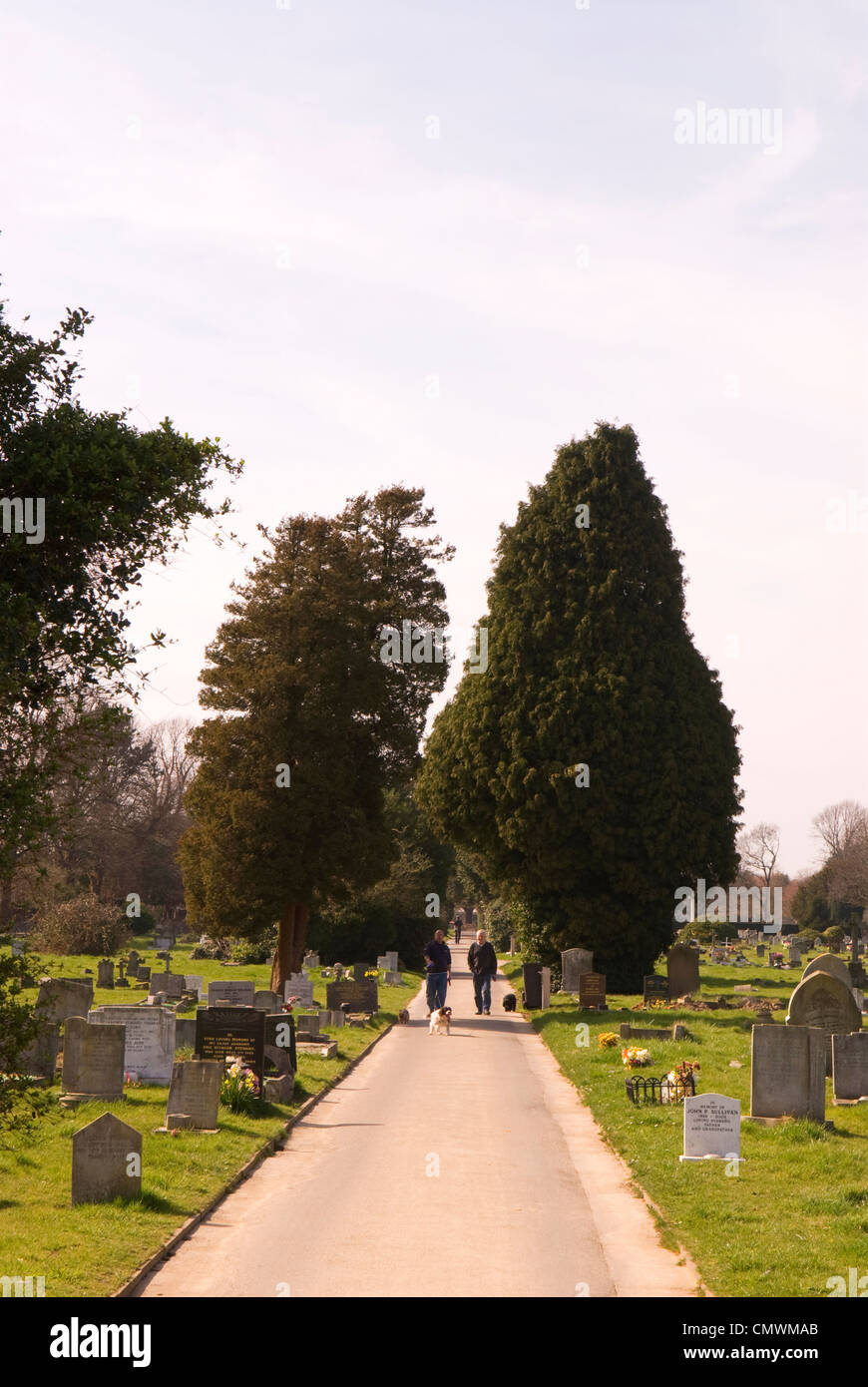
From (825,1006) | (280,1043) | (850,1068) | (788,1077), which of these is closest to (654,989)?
(825,1006)

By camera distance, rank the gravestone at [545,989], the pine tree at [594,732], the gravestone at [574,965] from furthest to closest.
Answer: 1. the pine tree at [594,732]
2. the gravestone at [574,965]
3. the gravestone at [545,989]

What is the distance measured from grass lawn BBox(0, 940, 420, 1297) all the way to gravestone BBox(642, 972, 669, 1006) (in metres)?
15.0

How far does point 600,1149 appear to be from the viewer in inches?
591

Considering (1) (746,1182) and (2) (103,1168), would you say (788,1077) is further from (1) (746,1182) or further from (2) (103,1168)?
(2) (103,1168)

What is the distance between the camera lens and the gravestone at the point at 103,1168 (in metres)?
11.2

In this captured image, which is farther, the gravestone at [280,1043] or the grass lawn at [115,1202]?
the gravestone at [280,1043]

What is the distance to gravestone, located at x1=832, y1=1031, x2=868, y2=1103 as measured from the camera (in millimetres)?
18094

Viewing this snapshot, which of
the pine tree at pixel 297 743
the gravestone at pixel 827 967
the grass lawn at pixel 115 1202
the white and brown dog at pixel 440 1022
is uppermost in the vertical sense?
the pine tree at pixel 297 743

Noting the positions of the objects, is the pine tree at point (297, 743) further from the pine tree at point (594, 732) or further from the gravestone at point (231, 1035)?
the gravestone at point (231, 1035)

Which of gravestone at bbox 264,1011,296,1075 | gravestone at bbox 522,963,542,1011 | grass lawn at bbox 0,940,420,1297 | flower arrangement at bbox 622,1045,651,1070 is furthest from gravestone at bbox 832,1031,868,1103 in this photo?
gravestone at bbox 522,963,542,1011

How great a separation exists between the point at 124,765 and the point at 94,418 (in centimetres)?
6566

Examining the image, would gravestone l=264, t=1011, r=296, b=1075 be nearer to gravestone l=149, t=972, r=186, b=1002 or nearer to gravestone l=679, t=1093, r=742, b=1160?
gravestone l=679, t=1093, r=742, b=1160

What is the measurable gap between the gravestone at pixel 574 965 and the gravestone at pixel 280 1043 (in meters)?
15.4

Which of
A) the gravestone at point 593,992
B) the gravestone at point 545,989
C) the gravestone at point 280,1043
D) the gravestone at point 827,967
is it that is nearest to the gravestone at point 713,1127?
the gravestone at point 280,1043
